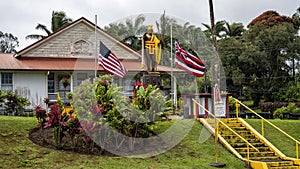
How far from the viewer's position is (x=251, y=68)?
3903 centimetres

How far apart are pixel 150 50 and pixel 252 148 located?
240 inches

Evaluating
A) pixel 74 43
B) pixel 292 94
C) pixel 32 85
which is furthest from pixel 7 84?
pixel 292 94

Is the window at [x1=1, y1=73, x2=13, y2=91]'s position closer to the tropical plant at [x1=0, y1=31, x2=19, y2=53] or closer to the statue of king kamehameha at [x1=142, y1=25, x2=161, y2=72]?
the statue of king kamehameha at [x1=142, y1=25, x2=161, y2=72]

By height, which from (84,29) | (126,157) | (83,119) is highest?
(84,29)

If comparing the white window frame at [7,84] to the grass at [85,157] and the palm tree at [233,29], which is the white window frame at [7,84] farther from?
the palm tree at [233,29]

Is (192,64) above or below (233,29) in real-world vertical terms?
below

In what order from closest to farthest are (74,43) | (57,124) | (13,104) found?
(57,124) < (13,104) < (74,43)

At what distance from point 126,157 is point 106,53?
7.20m

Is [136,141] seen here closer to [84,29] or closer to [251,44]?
[84,29]

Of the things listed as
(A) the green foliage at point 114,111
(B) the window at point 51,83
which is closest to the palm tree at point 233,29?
(B) the window at point 51,83

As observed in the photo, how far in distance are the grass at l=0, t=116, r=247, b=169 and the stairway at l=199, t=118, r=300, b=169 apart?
0.43 meters

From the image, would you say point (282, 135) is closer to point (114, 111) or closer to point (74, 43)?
point (114, 111)

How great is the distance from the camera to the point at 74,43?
83.0 ft

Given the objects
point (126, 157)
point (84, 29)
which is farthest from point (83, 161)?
point (84, 29)
